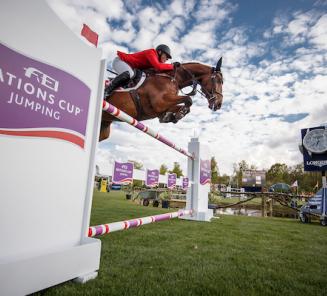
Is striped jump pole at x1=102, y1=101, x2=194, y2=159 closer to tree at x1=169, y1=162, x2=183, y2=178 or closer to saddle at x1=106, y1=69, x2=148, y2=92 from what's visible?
saddle at x1=106, y1=69, x2=148, y2=92

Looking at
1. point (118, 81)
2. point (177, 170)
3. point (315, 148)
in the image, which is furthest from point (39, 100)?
point (177, 170)

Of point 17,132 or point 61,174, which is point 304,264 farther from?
point 17,132

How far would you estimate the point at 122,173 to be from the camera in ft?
27.3

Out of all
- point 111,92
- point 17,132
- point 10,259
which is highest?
point 111,92

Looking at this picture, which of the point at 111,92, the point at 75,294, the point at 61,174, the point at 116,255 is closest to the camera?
the point at 75,294

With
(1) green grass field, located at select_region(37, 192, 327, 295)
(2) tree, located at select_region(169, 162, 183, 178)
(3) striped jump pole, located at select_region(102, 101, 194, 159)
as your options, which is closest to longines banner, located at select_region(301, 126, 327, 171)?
(1) green grass field, located at select_region(37, 192, 327, 295)

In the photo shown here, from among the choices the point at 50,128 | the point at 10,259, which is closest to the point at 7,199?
the point at 10,259

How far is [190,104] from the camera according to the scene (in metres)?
3.03

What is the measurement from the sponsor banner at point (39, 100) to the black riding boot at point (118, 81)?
128cm

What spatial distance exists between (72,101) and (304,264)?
2.03m

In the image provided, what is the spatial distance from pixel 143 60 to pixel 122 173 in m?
5.98

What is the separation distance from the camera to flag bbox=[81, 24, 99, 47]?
4.51 feet

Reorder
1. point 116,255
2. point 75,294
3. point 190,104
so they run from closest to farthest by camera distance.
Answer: point 75,294
point 116,255
point 190,104

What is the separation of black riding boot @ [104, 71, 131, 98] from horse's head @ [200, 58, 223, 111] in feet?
4.23
